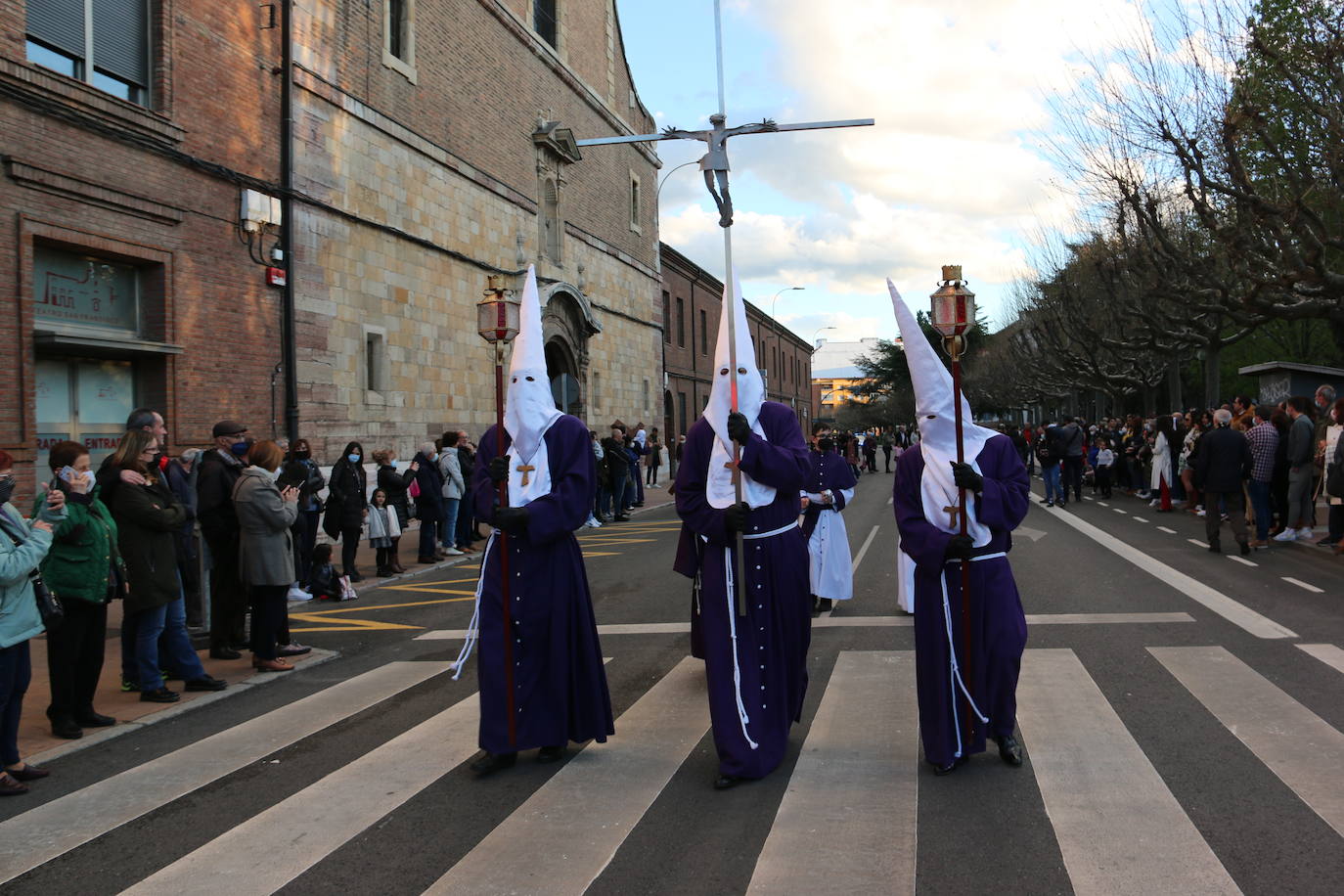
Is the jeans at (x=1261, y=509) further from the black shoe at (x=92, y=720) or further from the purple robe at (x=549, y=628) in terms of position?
the black shoe at (x=92, y=720)

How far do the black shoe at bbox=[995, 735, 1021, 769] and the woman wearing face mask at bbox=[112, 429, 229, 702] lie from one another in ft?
16.1

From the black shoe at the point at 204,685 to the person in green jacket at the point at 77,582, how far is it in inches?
36.6

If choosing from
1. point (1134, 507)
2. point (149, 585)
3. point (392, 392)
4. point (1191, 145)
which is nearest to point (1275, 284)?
point (1191, 145)

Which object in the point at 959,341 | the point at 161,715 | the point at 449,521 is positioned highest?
the point at 959,341

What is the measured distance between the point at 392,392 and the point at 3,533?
13479 millimetres

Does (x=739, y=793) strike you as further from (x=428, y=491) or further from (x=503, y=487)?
(x=428, y=491)

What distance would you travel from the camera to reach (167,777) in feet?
16.7

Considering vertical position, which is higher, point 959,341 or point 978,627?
point 959,341

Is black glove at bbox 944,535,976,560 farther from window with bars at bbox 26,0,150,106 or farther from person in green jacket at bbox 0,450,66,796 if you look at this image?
window with bars at bbox 26,0,150,106

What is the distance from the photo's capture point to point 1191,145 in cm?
1584

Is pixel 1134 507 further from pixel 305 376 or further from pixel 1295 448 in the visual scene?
pixel 305 376

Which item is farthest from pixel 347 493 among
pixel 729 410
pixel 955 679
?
pixel 955 679

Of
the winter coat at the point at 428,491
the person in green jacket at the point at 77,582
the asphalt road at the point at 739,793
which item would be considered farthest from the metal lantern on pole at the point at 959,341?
the winter coat at the point at 428,491

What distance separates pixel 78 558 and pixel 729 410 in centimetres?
363
